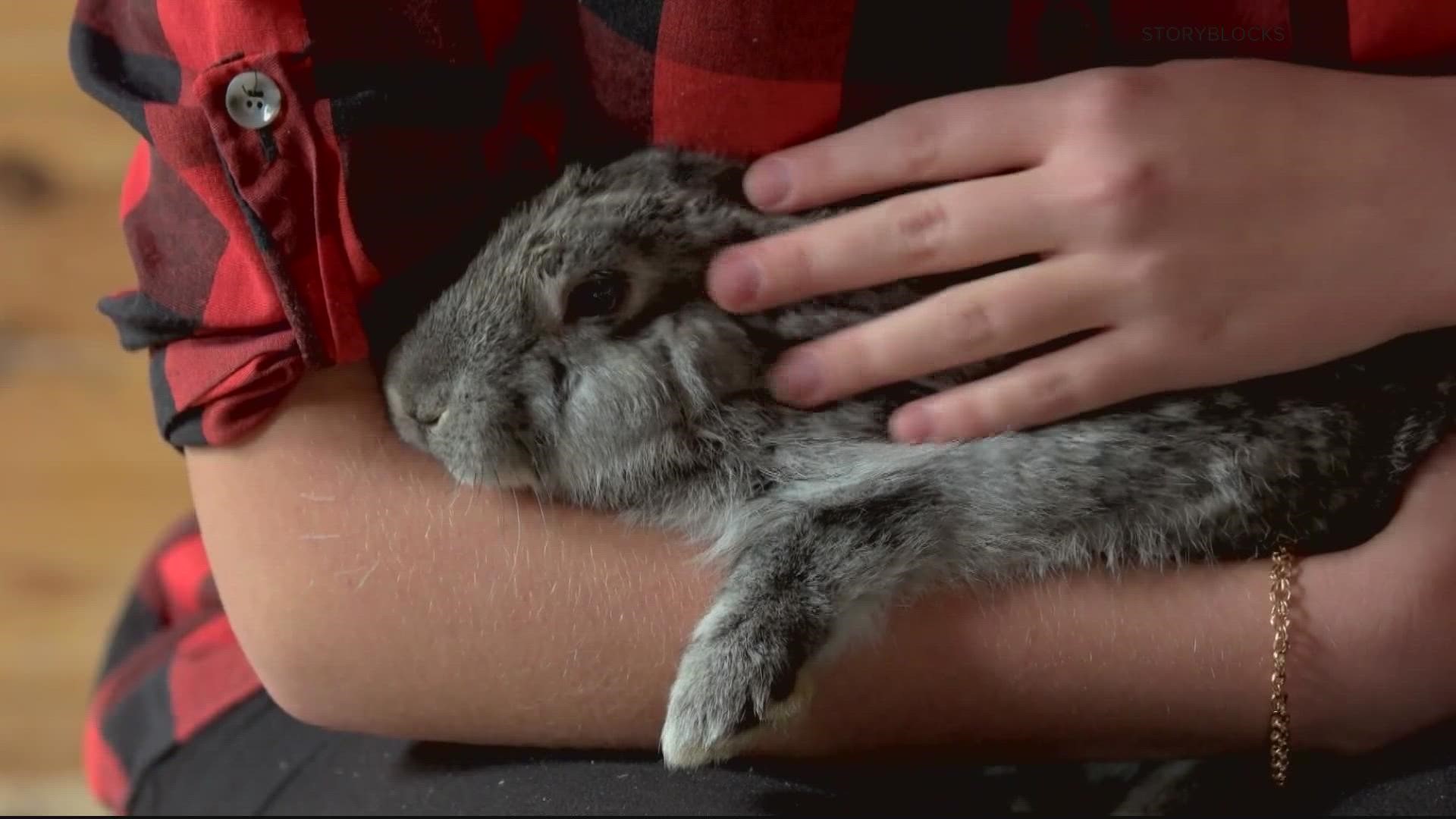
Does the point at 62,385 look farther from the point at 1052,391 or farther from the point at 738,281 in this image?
the point at 1052,391

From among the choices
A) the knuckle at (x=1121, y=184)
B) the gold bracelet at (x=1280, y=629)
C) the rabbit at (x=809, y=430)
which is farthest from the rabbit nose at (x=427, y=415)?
the gold bracelet at (x=1280, y=629)

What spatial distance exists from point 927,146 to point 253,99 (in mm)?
419

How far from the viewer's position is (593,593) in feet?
3.02

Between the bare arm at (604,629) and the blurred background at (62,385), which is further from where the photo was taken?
the blurred background at (62,385)

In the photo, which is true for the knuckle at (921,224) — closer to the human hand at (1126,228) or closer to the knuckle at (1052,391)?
the human hand at (1126,228)

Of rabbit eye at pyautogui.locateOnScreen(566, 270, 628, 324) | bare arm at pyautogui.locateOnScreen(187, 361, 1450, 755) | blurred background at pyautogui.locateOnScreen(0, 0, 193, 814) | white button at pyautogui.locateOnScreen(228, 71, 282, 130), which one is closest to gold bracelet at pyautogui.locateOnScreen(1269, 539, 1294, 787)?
bare arm at pyautogui.locateOnScreen(187, 361, 1450, 755)

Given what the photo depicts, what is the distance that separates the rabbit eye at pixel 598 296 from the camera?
2.84 feet

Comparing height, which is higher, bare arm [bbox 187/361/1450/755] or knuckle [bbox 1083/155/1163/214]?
knuckle [bbox 1083/155/1163/214]

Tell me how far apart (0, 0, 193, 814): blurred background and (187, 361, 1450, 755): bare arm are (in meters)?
0.95

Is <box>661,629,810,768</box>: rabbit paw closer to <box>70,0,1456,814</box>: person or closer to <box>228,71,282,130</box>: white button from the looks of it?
<box>70,0,1456,814</box>: person

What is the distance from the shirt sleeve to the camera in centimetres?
80

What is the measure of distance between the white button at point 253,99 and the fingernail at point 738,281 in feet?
0.95

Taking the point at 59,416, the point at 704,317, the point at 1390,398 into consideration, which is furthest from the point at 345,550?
the point at 59,416

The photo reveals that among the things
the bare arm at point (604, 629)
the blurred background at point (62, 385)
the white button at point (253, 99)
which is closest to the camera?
the white button at point (253, 99)
